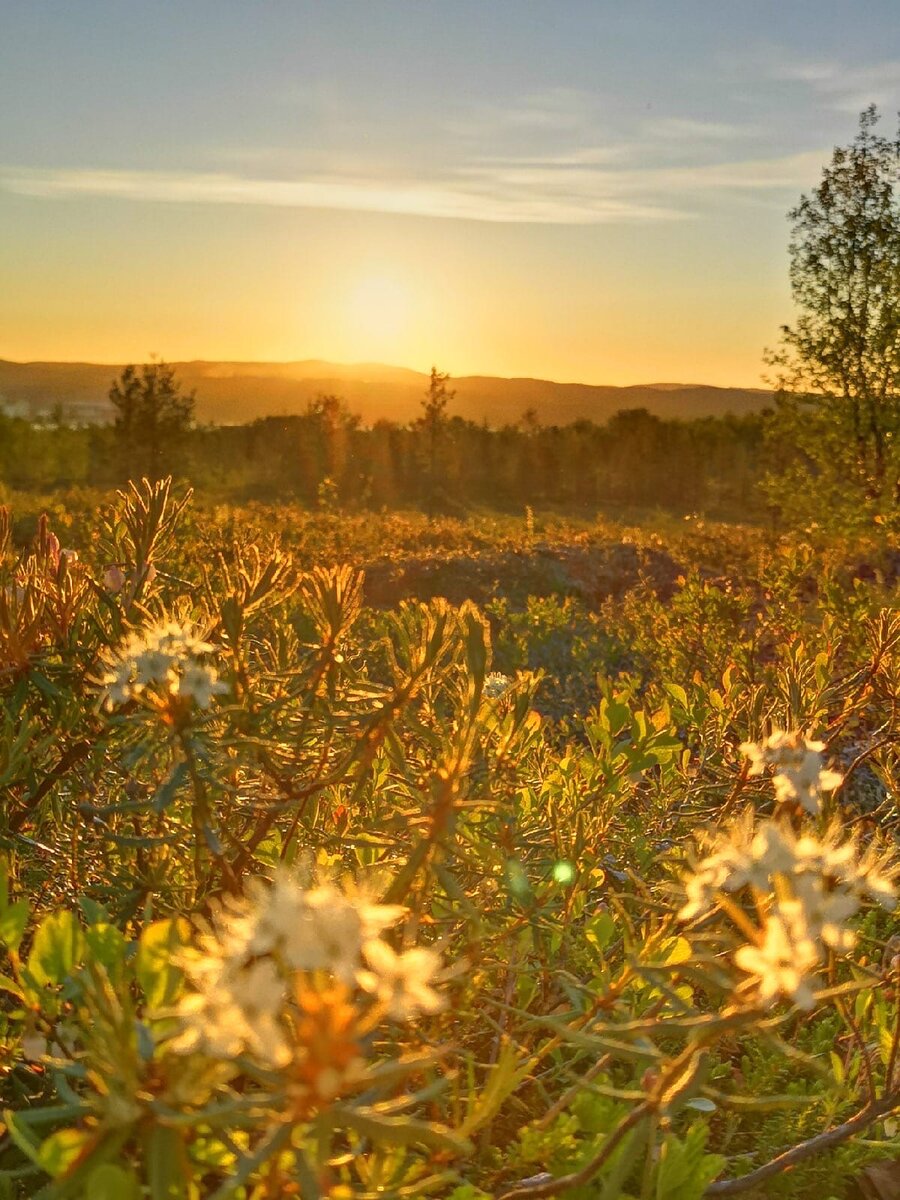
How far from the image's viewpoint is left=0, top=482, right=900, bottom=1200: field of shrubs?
820 millimetres

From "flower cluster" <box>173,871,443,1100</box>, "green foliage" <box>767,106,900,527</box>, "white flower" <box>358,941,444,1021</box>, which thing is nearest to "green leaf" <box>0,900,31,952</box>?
"flower cluster" <box>173,871,443,1100</box>

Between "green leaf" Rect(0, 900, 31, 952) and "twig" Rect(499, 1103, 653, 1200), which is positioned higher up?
"green leaf" Rect(0, 900, 31, 952)

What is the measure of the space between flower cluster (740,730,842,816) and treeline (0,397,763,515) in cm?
4972

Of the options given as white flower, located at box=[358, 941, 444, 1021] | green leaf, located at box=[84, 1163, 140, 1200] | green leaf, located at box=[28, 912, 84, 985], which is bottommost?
green leaf, located at box=[84, 1163, 140, 1200]

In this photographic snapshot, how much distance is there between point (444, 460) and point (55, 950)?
6454cm

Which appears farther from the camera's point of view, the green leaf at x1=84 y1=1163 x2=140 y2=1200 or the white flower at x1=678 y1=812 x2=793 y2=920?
the white flower at x1=678 y1=812 x2=793 y2=920

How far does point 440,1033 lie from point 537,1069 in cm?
68

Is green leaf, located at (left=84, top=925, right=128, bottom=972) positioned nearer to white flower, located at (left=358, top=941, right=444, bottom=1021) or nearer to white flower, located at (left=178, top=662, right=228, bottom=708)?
white flower, located at (left=178, top=662, right=228, bottom=708)

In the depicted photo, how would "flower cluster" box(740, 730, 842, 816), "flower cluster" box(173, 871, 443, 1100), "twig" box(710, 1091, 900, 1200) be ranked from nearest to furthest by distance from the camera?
"flower cluster" box(173, 871, 443, 1100)
"flower cluster" box(740, 730, 842, 816)
"twig" box(710, 1091, 900, 1200)

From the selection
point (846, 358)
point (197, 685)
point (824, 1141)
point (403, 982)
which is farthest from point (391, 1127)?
point (846, 358)

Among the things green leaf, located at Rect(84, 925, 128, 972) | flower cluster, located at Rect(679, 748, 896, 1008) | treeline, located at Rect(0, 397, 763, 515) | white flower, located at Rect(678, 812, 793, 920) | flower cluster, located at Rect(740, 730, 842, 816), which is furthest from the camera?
treeline, located at Rect(0, 397, 763, 515)

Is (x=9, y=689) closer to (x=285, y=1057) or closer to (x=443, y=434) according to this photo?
(x=285, y=1057)

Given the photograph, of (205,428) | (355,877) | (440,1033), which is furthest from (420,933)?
(205,428)

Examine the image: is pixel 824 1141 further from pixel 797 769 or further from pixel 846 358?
pixel 846 358
